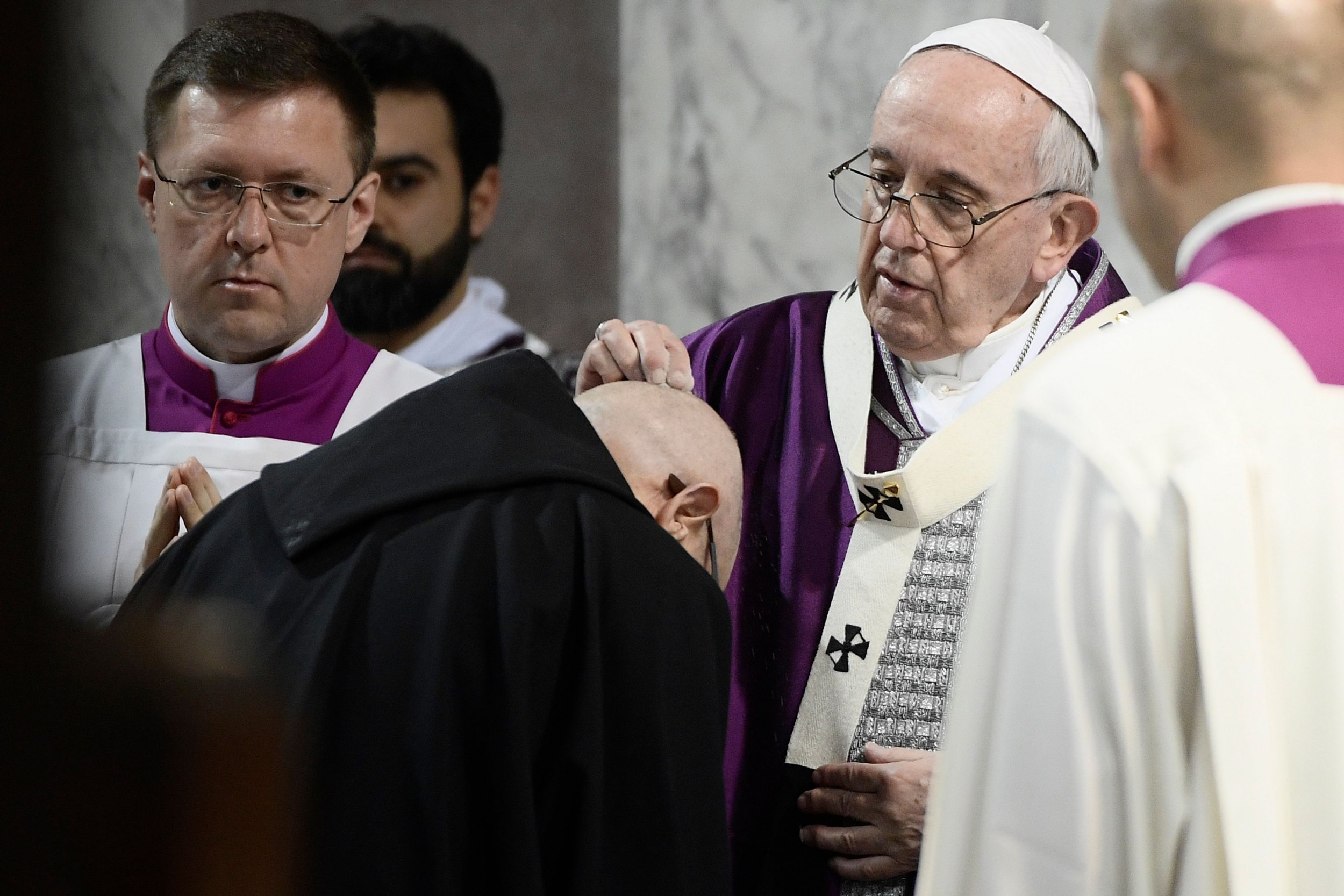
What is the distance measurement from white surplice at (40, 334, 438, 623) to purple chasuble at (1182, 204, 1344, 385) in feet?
5.67

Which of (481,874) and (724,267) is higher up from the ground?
(724,267)

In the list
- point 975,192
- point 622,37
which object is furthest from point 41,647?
point 622,37

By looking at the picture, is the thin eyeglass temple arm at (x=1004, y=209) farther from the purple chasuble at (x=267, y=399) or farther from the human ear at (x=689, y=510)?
the purple chasuble at (x=267, y=399)

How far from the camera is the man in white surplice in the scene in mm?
1374

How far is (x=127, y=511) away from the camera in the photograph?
2.80 metres

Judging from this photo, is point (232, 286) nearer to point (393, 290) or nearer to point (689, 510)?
point (689, 510)

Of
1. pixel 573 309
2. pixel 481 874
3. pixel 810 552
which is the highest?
pixel 573 309

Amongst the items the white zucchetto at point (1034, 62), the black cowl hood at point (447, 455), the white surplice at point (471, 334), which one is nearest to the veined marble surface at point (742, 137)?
the white surplice at point (471, 334)

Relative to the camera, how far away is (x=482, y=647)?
1.85 metres

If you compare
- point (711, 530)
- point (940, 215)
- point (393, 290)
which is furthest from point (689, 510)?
point (393, 290)

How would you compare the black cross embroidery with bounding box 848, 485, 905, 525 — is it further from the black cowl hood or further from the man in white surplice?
the man in white surplice

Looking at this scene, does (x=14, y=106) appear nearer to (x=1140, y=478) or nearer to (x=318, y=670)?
(x=1140, y=478)

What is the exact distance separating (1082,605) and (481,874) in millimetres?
866

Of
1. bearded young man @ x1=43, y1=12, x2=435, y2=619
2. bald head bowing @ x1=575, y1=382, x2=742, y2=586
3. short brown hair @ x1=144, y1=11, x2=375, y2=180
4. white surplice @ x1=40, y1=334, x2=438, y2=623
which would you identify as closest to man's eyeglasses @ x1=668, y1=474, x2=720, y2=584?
bald head bowing @ x1=575, y1=382, x2=742, y2=586
